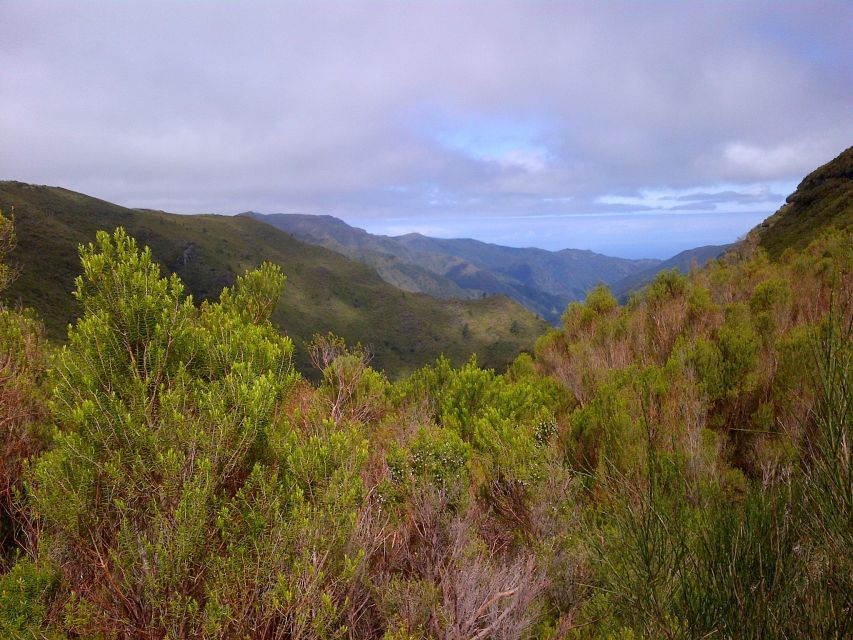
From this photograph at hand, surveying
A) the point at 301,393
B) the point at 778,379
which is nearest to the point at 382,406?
the point at 301,393

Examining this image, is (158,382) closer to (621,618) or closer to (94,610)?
(94,610)

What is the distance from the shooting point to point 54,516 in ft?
14.9

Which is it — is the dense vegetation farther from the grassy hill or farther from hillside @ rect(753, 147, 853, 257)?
the grassy hill

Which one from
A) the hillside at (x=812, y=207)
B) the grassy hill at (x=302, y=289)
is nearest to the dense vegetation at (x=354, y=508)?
the hillside at (x=812, y=207)

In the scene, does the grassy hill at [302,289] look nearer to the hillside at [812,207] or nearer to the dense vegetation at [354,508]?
the hillside at [812,207]

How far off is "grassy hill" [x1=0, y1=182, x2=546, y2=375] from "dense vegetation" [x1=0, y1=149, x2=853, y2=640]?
101836 millimetres

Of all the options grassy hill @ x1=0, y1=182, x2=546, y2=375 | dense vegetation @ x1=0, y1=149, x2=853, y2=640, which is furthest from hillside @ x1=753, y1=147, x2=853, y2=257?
dense vegetation @ x1=0, y1=149, x2=853, y2=640

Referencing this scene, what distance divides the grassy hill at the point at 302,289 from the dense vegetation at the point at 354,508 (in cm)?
10184

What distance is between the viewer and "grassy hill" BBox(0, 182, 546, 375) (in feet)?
372

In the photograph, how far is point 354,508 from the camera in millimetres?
5324

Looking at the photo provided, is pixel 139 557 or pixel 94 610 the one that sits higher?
pixel 139 557

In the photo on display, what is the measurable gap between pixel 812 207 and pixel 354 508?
10183 cm

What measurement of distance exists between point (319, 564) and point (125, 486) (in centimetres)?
253

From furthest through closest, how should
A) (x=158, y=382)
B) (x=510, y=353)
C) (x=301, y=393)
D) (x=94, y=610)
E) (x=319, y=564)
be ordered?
(x=510, y=353) < (x=301, y=393) < (x=158, y=382) < (x=319, y=564) < (x=94, y=610)
